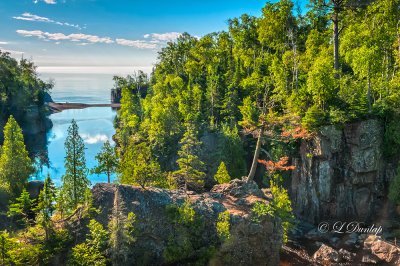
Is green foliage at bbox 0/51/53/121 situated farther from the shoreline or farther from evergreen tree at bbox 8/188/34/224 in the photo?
evergreen tree at bbox 8/188/34/224

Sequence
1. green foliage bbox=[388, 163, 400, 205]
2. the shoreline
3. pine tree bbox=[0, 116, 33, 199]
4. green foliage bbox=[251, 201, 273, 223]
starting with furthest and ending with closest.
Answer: the shoreline
pine tree bbox=[0, 116, 33, 199]
green foliage bbox=[388, 163, 400, 205]
green foliage bbox=[251, 201, 273, 223]

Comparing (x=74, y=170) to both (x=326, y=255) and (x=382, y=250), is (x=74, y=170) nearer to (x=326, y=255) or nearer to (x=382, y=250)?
(x=326, y=255)

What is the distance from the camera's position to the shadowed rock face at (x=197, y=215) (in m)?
17.6

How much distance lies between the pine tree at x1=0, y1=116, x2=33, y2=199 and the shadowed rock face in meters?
16.1

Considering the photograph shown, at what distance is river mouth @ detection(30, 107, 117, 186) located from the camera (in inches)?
1845

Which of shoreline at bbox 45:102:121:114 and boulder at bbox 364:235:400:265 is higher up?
shoreline at bbox 45:102:121:114

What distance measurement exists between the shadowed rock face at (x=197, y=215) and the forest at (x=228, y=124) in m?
0.67

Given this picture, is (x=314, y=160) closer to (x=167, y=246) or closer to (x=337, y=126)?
(x=337, y=126)

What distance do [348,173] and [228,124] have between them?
653 inches

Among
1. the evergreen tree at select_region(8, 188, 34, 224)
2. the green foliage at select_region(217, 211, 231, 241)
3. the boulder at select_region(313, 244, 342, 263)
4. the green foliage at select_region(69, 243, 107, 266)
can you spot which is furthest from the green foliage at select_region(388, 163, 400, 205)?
the evergreen tree at select_region(8, 188, 34, 224)

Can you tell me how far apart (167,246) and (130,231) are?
2910 mm

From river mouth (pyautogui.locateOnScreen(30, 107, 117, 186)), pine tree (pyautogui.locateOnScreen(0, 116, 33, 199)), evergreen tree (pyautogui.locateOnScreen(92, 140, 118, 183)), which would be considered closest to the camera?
evergreen tree (pyautogui.locateOnScreen(92, 140, 118, 183))

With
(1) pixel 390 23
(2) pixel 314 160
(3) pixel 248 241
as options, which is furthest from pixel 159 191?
(1) pixel 390 23

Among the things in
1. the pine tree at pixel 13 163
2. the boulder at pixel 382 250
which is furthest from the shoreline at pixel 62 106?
the boulder at pixel 382 250
